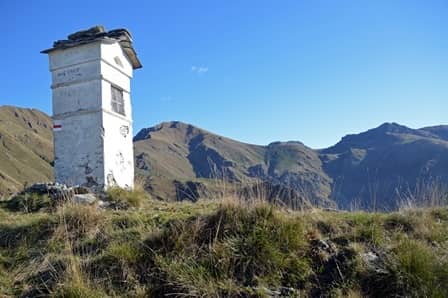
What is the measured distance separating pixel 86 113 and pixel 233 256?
753 cm

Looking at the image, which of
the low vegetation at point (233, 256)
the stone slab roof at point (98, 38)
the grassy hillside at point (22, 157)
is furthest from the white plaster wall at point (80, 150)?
the grassy hillside at point (22, 157)

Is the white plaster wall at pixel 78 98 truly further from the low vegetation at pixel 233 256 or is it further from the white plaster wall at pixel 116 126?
the low vegetation at pixel 233 256

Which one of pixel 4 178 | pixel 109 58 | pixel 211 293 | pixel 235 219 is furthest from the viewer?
pixel 4 178

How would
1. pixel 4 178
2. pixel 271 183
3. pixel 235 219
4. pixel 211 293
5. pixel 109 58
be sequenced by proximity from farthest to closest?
1. pixel 4 178
2. pixel 109 58
3. pixel 271 183
4. pixel 235 219
5. pixel 211 293

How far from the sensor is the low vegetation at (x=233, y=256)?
11.9 feet

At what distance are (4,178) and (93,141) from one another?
115 m

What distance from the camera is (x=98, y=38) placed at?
32.2 ft

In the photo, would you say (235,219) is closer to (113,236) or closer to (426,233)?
(113,236)

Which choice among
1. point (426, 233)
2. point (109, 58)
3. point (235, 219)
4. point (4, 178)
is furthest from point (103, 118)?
point (4, 178)

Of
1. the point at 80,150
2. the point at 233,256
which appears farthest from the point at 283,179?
the point at 233,256

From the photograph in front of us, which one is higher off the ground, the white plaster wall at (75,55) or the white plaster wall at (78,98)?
the white plaster wall at (75,55)

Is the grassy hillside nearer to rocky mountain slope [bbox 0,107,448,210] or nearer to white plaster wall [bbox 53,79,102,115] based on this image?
rocky mountain slope [bbox 0,107,448,210]

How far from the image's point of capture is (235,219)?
4.48 metres

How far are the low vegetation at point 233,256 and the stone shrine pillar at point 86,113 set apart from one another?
4545 mm
